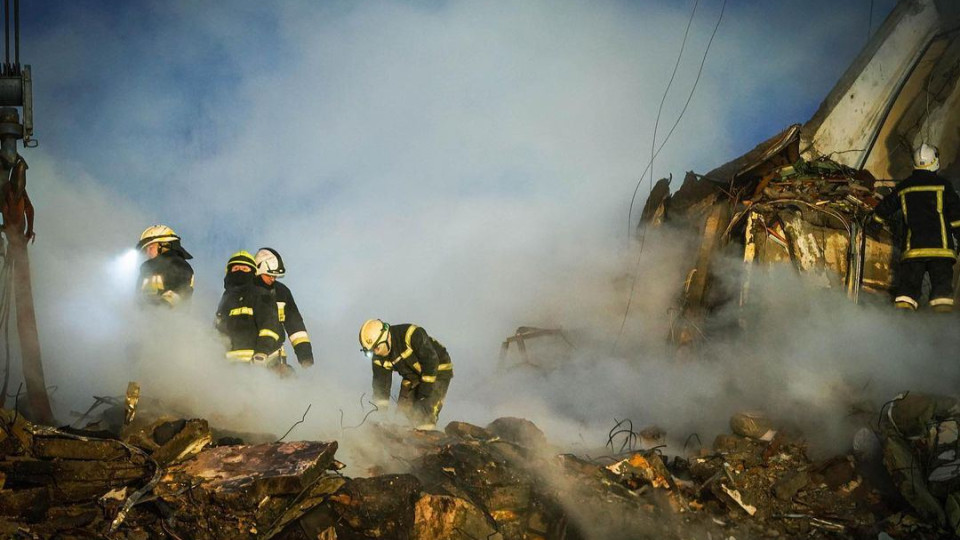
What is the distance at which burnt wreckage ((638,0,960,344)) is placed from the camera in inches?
308

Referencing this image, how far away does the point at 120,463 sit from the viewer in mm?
3951

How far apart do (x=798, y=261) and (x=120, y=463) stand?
758 centimetres

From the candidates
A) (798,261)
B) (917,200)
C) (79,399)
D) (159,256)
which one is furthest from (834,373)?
(79,399)

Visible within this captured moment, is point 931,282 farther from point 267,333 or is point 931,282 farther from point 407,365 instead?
point 267,333

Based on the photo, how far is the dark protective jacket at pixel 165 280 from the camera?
651 centimetres

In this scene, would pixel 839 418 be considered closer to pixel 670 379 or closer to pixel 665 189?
pixel 670 379

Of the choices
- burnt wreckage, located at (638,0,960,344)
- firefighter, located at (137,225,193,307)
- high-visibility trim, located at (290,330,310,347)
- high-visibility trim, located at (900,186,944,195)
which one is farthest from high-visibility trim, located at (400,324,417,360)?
high-visibility trim, located at (900,186,944,195)

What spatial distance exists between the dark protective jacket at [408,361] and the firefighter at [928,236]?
5.22 meters

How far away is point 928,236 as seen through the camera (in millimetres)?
6531

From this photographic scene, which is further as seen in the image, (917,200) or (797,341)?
(797,341)

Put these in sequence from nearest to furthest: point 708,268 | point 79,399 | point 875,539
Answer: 1. point 875,539
2. point 79,399
3. point 708,268

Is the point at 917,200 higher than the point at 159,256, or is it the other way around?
the point at 917,200

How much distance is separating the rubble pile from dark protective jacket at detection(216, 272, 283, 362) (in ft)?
5.36

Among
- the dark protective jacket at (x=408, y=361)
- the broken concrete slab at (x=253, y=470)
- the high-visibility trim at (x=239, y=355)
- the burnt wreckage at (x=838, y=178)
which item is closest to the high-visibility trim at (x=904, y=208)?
the burnt wreckage at (x=838, y=178)
